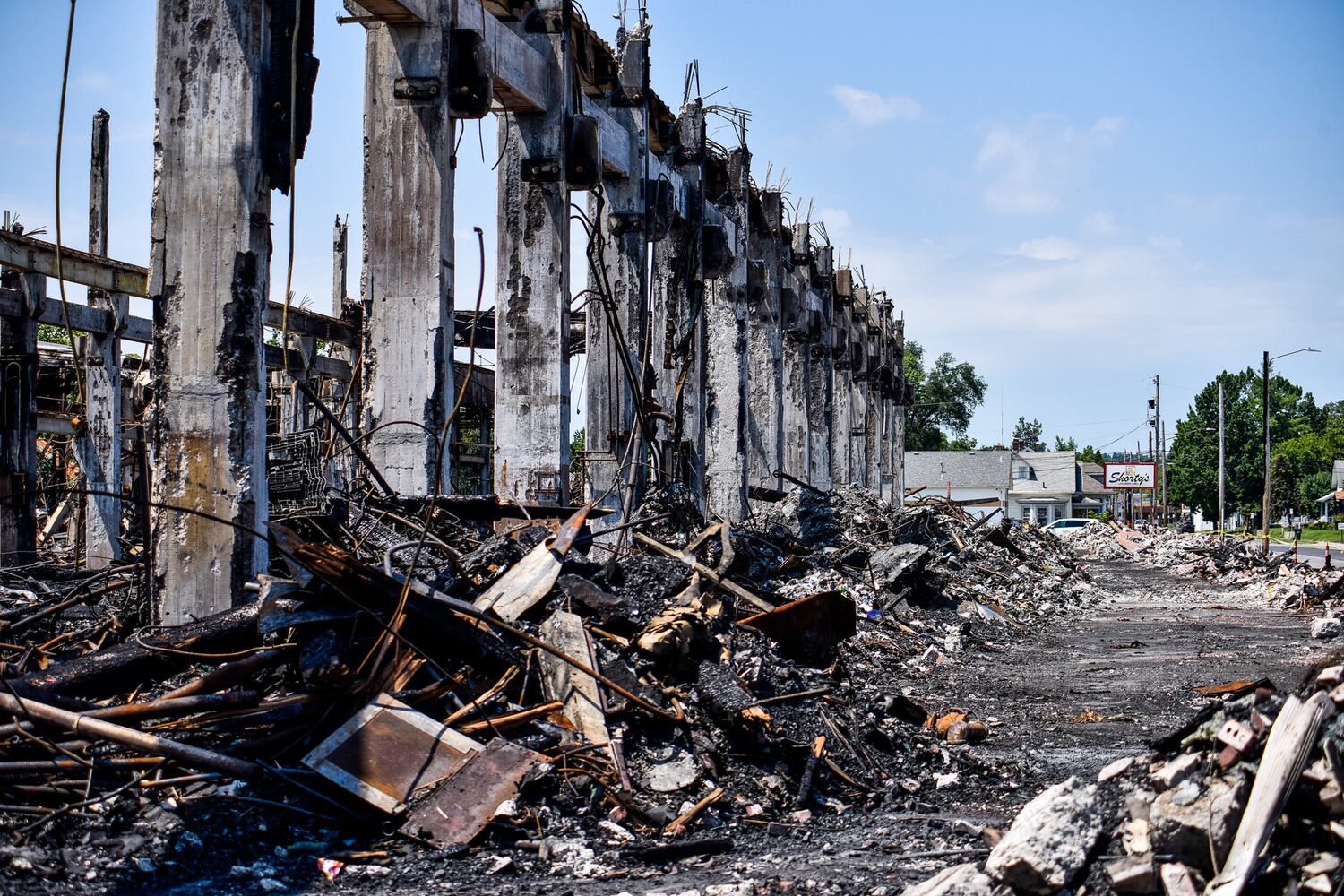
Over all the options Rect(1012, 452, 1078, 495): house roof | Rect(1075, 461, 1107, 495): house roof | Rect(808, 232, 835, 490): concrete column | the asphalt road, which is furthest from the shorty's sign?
Rect(808, 232, 835, 490): concrete column

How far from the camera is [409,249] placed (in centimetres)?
923

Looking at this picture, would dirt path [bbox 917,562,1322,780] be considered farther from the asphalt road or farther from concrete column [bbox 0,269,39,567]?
the asphalt road

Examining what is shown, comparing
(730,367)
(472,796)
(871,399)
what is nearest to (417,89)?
(472,796)

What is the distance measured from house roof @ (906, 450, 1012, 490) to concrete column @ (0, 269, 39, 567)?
67936 millimetres

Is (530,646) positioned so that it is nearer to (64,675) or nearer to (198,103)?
(64,675)

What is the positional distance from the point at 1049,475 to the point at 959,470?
42.7 feet

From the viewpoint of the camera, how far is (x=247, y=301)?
22.4ft

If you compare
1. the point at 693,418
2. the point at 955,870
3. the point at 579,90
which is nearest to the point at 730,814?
the point at 955,870

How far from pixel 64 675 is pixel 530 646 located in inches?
86.0

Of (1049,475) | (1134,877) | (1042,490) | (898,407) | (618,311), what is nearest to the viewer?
(1134,877)

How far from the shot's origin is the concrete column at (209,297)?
6.70 meters

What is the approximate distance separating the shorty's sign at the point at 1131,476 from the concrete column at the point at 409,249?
63.2 m

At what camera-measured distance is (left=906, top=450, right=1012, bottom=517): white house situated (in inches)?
3174

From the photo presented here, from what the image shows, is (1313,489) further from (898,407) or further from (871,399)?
(871,399)
